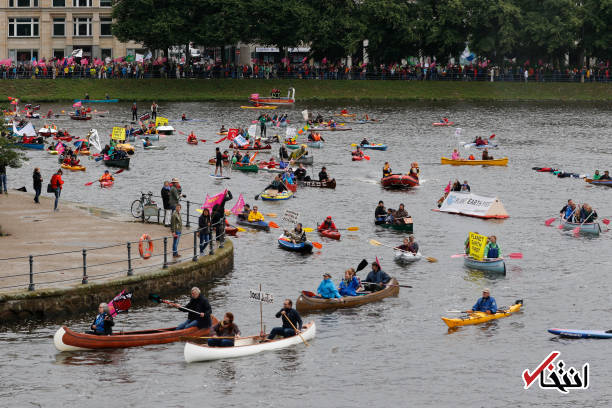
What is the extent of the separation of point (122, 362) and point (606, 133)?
79.8m

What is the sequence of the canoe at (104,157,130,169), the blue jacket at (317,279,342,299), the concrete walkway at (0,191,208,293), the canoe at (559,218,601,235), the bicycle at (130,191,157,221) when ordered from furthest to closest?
the canoe at (104,157,130,169)
the canoe at (559,218,601,235)
the bicycle at (130,191,157,221)
the blue jacket at (317,279,342,299)
the concrete walkway at (0,191,208,293)

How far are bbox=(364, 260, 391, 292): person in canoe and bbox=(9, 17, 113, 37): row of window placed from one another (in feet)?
402

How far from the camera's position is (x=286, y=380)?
35.4 meters

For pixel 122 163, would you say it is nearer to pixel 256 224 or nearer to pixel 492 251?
pixel 256 224

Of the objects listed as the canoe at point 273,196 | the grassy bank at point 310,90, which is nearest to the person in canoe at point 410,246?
the canoe at point 273,196

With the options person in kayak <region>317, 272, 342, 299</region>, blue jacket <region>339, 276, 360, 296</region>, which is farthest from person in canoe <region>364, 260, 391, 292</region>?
person in kayak <region>317, 272, 342, 299</region>

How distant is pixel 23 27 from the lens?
160 meters

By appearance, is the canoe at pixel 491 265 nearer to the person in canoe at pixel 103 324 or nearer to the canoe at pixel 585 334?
the canoe at pixel 585 334

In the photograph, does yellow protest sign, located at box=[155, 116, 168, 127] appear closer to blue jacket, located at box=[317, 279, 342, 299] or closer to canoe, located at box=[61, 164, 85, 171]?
canoe, located at box=[61, 164, 85, 171]

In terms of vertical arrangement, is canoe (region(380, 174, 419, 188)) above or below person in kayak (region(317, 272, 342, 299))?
above

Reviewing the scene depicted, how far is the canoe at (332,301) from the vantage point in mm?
42812

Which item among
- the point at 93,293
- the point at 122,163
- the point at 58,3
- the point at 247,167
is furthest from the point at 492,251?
the point at 58,3

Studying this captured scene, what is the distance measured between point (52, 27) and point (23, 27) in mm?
4323

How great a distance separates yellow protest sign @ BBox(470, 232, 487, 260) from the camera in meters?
50.5
